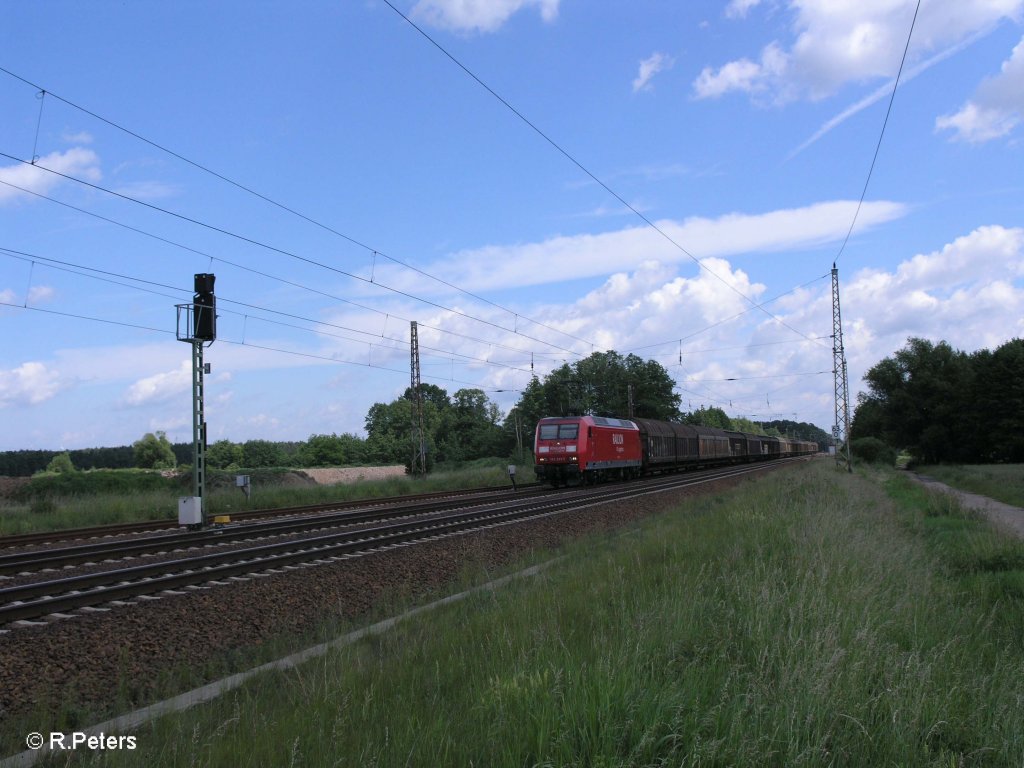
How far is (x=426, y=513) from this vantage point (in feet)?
75.4

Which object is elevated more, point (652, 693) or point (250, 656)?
point (652, 693)

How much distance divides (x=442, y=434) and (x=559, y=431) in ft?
311

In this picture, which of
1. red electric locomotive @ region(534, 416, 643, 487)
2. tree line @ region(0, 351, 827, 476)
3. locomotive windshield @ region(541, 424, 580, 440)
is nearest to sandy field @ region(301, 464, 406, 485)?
tree line @ region(0, 351, 827, 476)

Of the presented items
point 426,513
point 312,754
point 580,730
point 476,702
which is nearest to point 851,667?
point 580,730

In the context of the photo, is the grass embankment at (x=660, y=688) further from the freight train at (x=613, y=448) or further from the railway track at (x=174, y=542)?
the freight train at (x=613, y=448)

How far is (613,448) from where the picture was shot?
38.8m

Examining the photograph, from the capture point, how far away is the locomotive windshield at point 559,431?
34.6 metres

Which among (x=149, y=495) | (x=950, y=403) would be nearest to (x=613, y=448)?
(x=149, y=495)

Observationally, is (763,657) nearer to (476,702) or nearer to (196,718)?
(476,702)

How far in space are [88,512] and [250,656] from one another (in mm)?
18328

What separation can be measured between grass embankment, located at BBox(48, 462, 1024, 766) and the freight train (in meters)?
26.2

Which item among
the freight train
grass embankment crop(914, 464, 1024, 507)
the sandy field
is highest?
the freight train

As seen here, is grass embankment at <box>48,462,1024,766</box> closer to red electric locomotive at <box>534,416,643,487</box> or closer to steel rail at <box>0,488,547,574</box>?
steel rail at <box>0,488,547,574</box>

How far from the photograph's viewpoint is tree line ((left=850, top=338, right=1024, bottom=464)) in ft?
242
